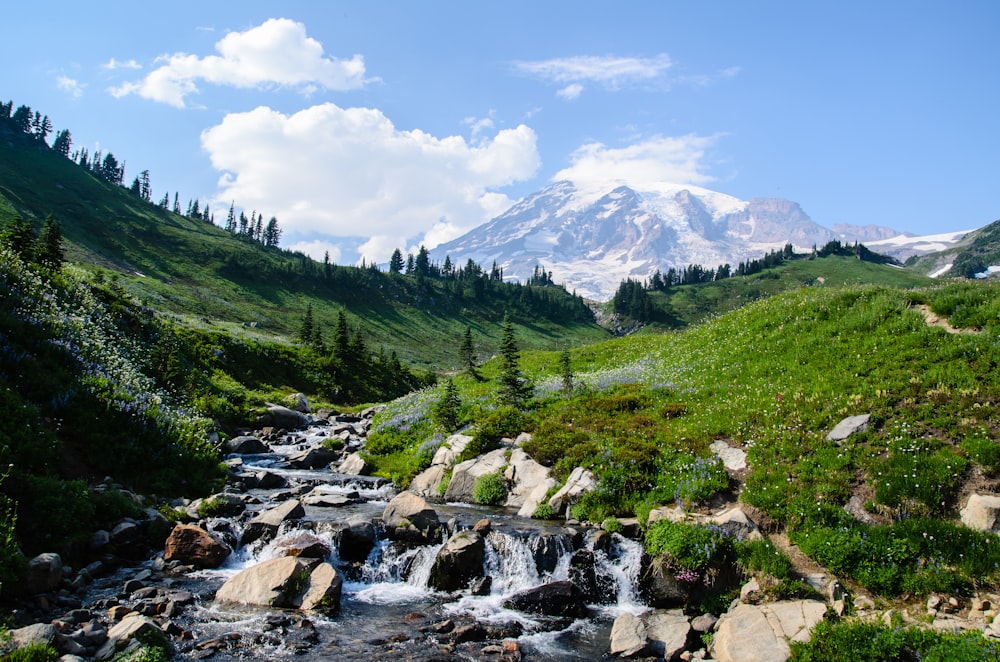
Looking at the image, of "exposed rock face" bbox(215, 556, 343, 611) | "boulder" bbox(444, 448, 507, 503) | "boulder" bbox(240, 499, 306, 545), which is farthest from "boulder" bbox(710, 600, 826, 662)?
"boulder" bbox(240, 499, 306, 545)

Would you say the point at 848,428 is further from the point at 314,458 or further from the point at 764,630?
the point at 314,458

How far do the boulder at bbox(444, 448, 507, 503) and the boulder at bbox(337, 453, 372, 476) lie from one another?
642cm

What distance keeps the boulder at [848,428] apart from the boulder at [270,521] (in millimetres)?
17161

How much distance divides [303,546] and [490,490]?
7942mm

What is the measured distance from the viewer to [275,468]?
2683cm

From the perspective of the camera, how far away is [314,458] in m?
28.4

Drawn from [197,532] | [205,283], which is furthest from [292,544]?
[205,283]

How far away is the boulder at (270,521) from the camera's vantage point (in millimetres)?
15773

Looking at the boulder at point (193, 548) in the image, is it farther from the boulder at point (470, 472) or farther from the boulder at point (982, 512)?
the boulder at point (982, 512)

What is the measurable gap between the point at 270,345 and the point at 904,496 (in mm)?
61424

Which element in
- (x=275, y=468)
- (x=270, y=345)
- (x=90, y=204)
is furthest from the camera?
(x=90, y=204)

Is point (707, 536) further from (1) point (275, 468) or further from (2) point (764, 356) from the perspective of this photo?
(1) point (275, 468)

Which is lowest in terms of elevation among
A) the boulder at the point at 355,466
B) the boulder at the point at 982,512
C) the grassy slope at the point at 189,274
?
the boulder at the point at 355,466

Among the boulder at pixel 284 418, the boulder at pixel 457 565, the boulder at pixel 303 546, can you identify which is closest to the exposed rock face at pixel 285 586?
the boulder at pixel 303 546
